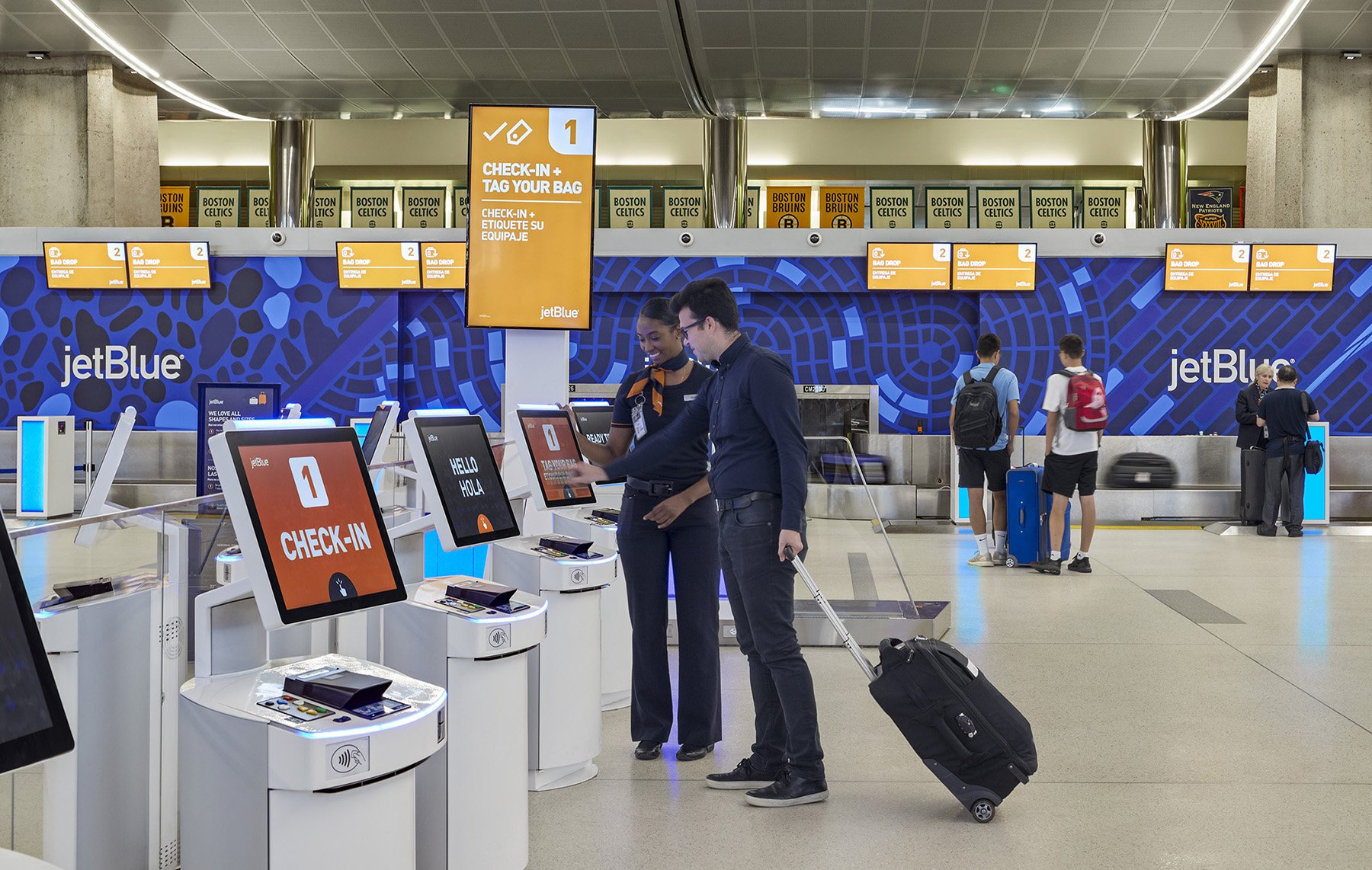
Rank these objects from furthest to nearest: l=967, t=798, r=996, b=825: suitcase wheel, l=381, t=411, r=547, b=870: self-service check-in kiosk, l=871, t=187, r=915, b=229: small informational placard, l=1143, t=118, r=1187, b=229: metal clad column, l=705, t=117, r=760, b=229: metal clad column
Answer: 1. l=871, t=187, r=915, b=229: small informational placard
2. l=1143, t=118, r=1187, b=229: metal clad column
3. l=705, t=117, r=760, b=229: metal clad column
4. l=967, t=798, r=996, b=825: suitcase wheel
5. l=381, t=411, r=547, b=870: self-service check-in kiosk

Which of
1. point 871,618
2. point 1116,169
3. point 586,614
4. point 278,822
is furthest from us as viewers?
point 1116,169

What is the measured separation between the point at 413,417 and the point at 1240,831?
251cm

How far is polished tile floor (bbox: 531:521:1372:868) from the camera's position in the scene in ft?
10.1

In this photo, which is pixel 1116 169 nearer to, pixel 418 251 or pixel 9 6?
pixel 418 251

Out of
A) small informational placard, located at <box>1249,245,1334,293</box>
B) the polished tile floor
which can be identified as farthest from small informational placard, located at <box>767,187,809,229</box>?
the polished tile floor

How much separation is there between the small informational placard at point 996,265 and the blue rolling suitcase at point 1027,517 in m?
4.08

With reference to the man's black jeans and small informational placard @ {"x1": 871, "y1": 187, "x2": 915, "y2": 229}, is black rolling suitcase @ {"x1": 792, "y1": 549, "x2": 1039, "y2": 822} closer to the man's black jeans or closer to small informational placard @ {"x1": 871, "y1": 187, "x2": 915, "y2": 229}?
the man's black jeans

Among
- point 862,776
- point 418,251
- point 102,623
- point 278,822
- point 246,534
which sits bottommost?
point 862,776

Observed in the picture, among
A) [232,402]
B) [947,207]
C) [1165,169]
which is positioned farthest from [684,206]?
[232,402]

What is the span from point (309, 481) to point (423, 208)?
53.2 ft

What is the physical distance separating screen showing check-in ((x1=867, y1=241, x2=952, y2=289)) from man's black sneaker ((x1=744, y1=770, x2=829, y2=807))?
8.88 m

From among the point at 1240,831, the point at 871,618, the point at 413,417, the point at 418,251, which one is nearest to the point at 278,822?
the point at 413,417

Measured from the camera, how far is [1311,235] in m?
11.6

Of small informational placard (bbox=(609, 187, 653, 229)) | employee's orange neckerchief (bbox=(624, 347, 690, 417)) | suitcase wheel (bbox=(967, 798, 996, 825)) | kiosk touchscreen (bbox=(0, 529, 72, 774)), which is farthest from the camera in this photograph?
small informational placard (bbox=(609, 187, 653, 229))
